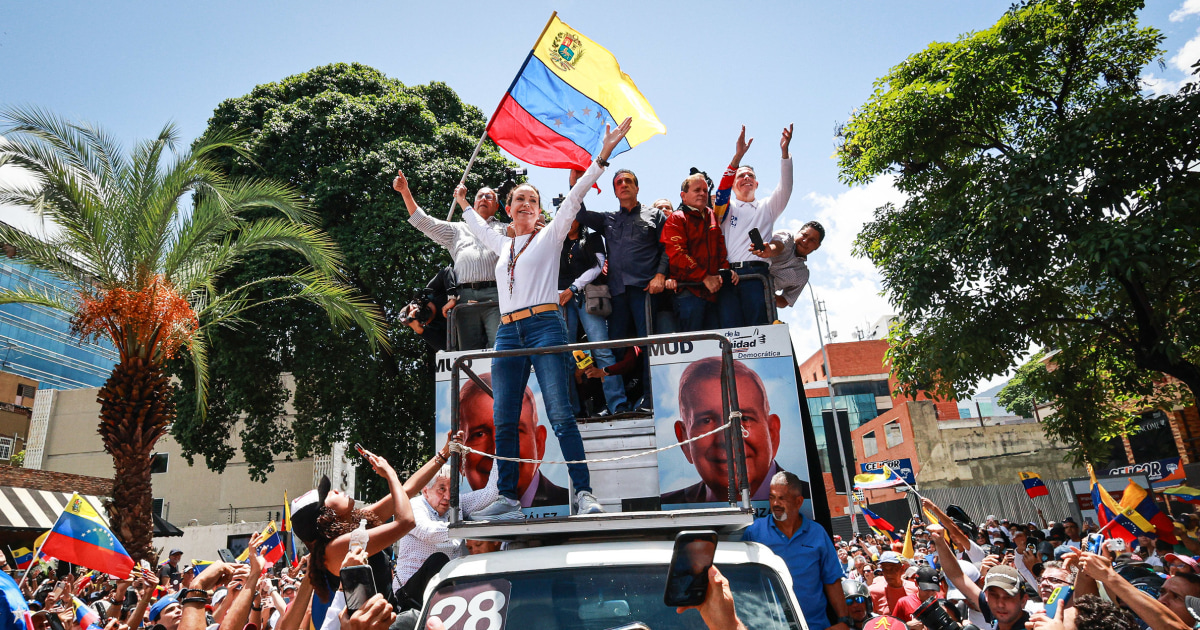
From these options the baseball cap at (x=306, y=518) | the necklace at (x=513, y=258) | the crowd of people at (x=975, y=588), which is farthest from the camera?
the necklace at (x=513, y=258)

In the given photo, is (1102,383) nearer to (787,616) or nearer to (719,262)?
(719,262)

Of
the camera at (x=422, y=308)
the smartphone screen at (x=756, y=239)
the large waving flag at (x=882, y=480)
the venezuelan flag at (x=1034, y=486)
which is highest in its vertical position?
the smartphone screen at (x=756, y=239)

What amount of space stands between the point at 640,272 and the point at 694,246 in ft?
1.62

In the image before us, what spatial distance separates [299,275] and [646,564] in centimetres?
1193

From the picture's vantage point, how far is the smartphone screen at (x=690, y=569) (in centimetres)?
209

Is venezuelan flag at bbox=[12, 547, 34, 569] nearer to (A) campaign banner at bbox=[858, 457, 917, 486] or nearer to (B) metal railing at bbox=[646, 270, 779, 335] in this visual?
(B) metal railing at bbox=[646, 270, 779, 335]

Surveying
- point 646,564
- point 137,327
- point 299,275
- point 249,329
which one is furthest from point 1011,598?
point 249,329

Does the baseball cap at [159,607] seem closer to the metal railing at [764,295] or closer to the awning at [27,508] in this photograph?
the metal railing at [764,295]

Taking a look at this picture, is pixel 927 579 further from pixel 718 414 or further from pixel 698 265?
pixel 698 265

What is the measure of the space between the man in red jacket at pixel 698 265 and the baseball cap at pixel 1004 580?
2326 millimetres

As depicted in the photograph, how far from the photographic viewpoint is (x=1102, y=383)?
47.3ft

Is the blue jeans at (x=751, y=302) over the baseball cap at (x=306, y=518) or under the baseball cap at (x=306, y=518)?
over

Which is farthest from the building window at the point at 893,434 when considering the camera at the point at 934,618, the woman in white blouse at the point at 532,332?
the woman in white blouse at the point at 532,332

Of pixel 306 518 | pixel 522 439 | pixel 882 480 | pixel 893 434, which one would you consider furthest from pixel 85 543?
pixel 893 434
